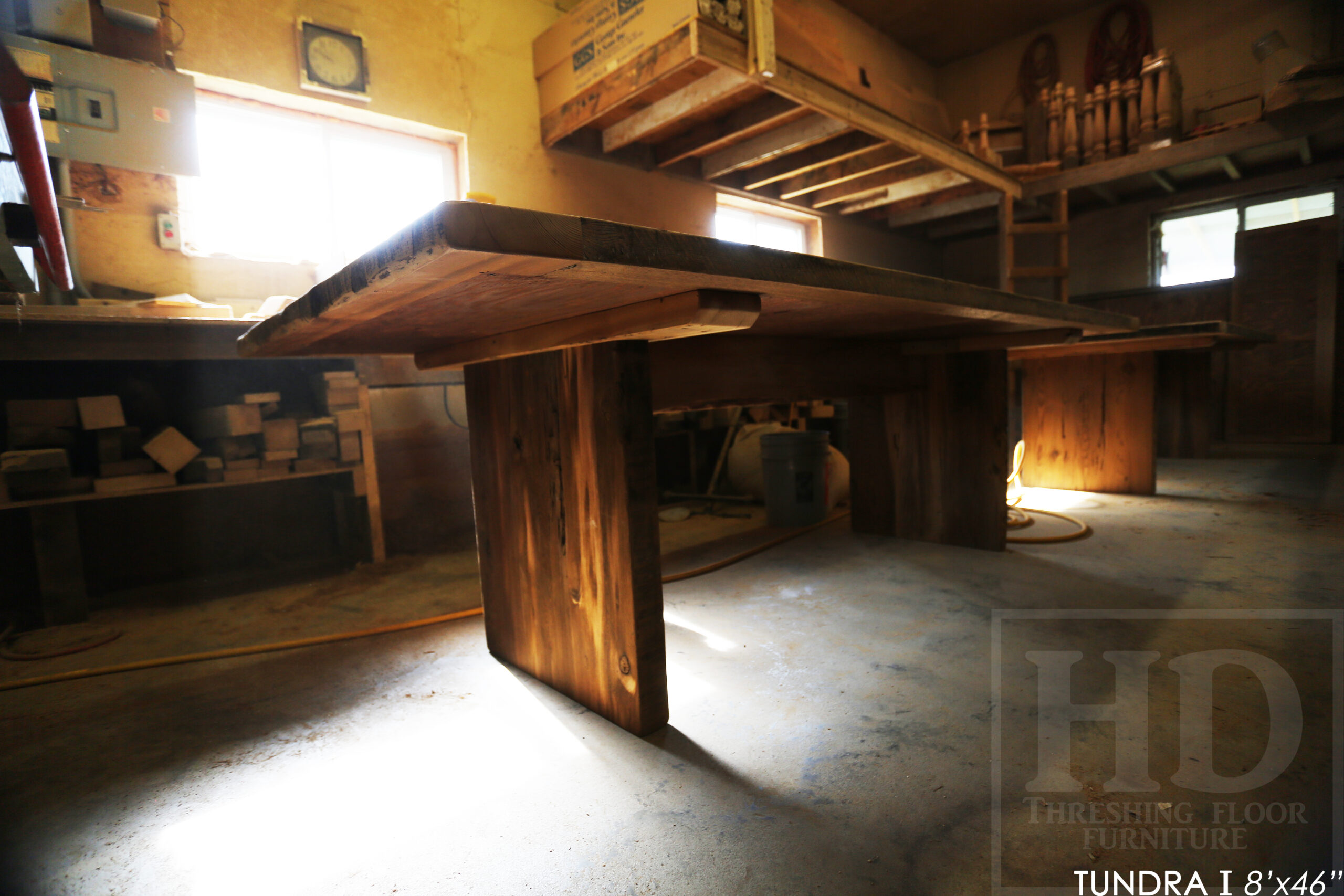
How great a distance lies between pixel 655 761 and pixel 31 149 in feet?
5.50

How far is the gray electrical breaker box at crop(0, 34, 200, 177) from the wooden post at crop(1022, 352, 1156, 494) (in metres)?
4.75

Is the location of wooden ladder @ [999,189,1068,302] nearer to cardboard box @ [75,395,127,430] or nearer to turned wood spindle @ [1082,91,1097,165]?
turned wood spindle @ [1082,91,1097,165]

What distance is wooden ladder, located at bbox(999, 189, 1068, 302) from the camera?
454 centimetres

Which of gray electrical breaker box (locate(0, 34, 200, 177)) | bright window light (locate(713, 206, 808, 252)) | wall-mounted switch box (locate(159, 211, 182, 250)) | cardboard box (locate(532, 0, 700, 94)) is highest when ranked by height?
cardboard box (locate(532, 0, 700, 94))

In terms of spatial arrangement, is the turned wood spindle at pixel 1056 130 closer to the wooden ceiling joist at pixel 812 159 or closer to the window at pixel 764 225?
the window at pixel 764 225

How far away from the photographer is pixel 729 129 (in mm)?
4148

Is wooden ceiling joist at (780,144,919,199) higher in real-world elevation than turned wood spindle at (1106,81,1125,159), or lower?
lower

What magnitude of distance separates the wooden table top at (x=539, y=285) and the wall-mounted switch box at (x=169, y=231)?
173 centimetres

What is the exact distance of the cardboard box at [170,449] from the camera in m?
2.56

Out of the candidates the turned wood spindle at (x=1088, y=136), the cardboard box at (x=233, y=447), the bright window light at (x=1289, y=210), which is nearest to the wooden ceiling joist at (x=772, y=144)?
the turned wood spindle at (x=1088, y=136)

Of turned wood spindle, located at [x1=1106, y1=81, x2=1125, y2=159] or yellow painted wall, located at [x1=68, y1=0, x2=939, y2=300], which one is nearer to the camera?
yellow painted wall, located at [x1=68, y1=0, x2=939, y2=300]

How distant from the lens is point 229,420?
2646 millimetres

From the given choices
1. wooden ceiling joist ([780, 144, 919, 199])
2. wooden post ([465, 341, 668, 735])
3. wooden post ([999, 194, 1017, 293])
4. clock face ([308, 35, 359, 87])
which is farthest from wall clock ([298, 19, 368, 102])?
wooden post ([999, 194, 1017, 293])

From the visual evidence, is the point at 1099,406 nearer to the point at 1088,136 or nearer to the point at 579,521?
the point at 1088,136
